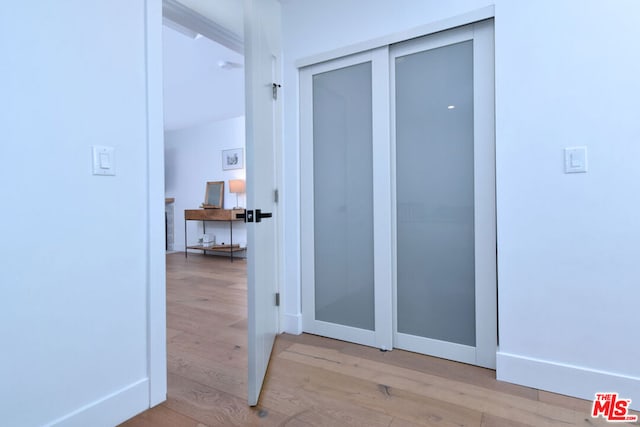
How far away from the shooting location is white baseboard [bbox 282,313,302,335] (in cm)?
238

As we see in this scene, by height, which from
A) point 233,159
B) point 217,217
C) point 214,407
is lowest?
point 214,407

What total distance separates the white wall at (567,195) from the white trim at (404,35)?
49mm

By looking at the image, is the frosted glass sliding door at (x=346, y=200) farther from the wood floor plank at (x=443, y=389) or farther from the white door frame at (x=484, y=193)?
the white door frame at (x=484, y=193)

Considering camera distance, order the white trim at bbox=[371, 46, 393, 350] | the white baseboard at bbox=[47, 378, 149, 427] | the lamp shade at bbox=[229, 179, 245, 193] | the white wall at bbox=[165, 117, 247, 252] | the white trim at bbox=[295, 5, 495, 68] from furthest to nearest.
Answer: the white wall at bbox=[165, 117, 247, 252] < the lamp shade at bbox=[229, 179, 245, 193] < the white trim at bbox=[371, 46, 393, 350] < the white trim at bbox=[295, 5, 495, 68] < the white baseboard at bbox=[47, 378, 149, 427]

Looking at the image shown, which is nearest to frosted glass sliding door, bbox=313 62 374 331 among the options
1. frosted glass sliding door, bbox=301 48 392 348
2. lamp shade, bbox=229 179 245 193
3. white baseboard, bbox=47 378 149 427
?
frosted glass sliding door, bbox=301 48 392 348

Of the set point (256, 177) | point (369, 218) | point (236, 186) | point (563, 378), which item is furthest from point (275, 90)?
point (236, 186)

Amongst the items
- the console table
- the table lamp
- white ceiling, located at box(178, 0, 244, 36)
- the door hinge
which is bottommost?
the console table

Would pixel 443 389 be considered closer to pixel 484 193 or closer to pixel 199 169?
pixel 484 193

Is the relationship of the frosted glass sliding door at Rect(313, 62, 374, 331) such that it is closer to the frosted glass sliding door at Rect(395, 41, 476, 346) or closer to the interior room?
the interior room

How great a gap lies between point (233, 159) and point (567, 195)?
539 cm

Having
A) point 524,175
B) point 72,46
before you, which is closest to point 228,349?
point 72,46

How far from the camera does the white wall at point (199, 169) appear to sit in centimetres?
612

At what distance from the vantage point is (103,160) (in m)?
1.33

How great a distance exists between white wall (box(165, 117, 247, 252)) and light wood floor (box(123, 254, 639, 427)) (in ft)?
13.2
